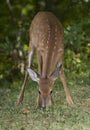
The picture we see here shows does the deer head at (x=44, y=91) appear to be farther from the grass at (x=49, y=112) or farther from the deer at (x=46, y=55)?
the grass at (x=49, y=112)

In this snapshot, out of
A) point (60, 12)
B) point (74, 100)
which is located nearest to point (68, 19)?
point (60, 12)

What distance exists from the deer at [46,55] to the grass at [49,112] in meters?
0.18

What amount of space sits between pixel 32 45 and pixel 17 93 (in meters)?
0.98

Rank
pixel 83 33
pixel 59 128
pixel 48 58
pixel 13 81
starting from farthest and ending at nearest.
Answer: pixel 83 33, pixel 13 81, pixel 48 58, pixel 59 128

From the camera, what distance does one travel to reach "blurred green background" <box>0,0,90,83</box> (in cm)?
1098

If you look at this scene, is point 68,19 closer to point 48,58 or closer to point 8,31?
point 8,31

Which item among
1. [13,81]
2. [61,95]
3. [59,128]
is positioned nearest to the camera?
[59,128]

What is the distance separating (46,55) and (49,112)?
1.12 meters

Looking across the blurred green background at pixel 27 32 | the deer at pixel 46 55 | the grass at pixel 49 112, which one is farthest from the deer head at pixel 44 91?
the blurred green background at pixel 27 32

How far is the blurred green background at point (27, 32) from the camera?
10977 millimetres

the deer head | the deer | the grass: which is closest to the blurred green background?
the grass

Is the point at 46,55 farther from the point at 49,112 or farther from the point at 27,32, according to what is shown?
the point at 27,32

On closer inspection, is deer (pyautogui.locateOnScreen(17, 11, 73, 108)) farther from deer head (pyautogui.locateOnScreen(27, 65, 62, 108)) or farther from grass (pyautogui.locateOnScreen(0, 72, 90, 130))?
grass (pyautogui.locateOnScreen(0, 72, 90, 130))

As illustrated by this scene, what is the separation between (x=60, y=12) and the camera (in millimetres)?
11977
